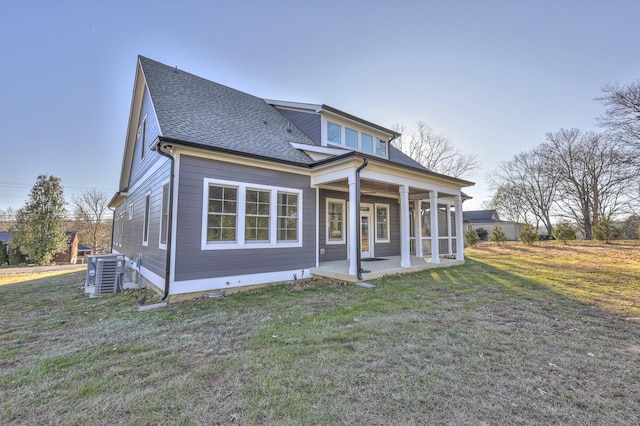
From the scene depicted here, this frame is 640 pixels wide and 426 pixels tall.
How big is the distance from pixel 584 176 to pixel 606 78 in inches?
607

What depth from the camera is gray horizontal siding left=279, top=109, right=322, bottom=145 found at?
9468 mm

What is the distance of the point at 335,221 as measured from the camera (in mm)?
10016

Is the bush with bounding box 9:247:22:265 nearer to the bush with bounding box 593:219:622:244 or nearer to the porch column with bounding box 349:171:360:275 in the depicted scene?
the porch column with bounding box 349:171:360:275

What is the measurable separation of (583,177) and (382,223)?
2535 centimetres

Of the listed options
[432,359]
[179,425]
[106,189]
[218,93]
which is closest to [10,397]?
[179,425]

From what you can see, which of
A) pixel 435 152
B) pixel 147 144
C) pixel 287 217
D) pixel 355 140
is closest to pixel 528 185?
pixel 435 152

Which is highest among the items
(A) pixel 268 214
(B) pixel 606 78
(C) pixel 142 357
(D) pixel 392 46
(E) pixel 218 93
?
(B) pixel 606 78

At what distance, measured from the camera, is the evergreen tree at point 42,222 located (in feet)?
65.4

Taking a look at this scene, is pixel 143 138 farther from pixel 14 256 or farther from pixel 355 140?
pixel 14 256

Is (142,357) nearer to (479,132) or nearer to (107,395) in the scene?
(107,395)

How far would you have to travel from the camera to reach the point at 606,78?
13.3 metres

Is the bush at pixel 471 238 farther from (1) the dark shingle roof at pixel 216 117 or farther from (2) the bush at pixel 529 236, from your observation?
(1) the dark shingle roof at pixel 216 117

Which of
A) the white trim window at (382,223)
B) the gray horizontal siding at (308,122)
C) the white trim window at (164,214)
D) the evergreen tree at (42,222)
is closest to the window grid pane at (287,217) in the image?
the white trim window at (164,214)

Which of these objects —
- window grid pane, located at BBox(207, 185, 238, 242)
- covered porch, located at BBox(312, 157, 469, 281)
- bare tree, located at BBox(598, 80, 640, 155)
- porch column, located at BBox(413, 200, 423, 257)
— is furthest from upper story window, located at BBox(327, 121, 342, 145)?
bare tree, located at BBox(598, 80, 640, 155)
